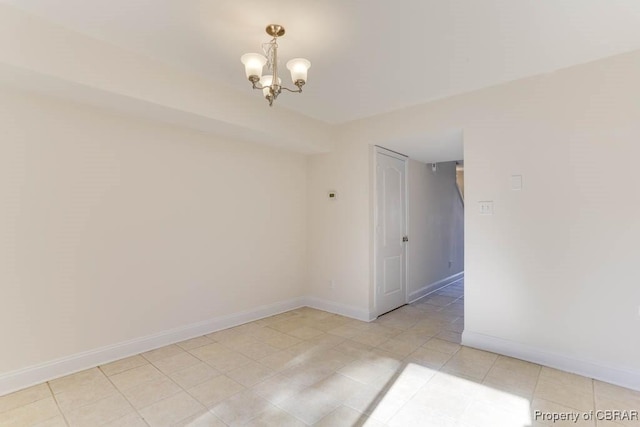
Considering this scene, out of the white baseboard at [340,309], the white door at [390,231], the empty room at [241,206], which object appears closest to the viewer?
the empty room at [241,206]

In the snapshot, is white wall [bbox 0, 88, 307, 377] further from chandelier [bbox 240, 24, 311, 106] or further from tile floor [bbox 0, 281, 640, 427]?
chandelier [bbox 240, 24, 311, 106]

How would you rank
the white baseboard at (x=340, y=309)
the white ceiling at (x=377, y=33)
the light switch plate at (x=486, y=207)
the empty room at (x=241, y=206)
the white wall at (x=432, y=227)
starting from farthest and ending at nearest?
the white wall at (x=432, y=227), the white baseboard at (x=340, y=309), the light switch plate at (x=486, y=207), the empty room at (x=241, y=206), the white ceiling at (x=377, y=33)

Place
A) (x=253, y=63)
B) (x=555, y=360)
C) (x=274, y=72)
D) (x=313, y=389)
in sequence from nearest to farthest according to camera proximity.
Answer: (x=253, y=63) → (x=274, y=72) → (x=313, y=389) → (x=555, y=360)

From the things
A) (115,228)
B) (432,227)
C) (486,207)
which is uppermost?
(486,207)

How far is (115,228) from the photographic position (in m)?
2.88

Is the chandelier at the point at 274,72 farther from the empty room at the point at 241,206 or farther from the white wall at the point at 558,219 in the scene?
the white wall at the point at 558,219

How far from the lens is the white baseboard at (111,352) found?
2369 millimetres

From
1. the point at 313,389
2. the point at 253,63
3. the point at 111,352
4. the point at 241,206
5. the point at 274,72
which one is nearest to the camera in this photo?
the point at 253,63

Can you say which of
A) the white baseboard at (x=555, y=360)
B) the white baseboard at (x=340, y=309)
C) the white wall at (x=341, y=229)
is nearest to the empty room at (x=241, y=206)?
the white baseboard at (x=555, y=360)

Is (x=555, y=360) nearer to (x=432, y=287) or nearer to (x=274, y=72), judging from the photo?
(x=432, y=287)

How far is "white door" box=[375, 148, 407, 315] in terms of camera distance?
4172mm

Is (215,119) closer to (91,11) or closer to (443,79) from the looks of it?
(91,11)

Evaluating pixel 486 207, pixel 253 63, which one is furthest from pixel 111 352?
pixel 486 207

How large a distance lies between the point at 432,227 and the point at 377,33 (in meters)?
3.96
